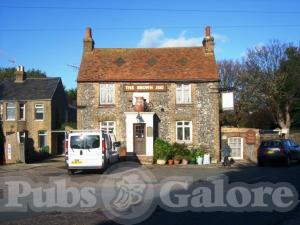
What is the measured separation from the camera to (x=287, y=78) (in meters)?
55.7

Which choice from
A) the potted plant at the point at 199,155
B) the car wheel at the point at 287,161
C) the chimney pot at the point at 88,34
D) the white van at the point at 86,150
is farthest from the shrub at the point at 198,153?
the chimney pot at the point at 88,34

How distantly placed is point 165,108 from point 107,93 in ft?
13.9

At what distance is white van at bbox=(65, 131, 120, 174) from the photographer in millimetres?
22531

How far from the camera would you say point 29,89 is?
1887 inches

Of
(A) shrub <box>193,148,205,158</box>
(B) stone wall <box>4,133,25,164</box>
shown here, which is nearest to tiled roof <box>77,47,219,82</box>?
(A) shrub <box>193,148,205,158</box>

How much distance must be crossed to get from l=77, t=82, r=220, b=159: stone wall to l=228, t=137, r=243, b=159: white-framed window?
2080 millimetres

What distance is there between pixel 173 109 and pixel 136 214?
24018 mm

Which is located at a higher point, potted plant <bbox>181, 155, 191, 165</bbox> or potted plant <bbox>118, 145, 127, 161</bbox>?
potted plant <bbox>118, 145, 127, 161</bbox>

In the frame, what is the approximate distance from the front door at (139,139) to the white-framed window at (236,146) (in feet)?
22.2

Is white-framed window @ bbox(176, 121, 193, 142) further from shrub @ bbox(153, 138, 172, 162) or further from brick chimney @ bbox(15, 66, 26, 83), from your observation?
brick chimney @ bbox(15, 66, 26, 83)

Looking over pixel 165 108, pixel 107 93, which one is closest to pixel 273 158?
pixel 165 108

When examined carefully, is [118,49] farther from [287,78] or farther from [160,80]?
[287,78]

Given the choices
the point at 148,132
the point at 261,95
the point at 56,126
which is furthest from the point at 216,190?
the point at 261,95

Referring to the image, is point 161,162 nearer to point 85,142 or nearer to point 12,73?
point 85,142
